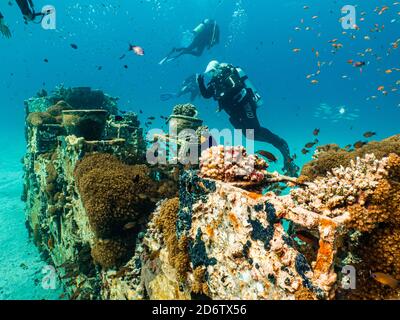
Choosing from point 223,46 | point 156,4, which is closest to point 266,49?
point 223,46

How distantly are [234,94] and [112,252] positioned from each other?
9020 mm

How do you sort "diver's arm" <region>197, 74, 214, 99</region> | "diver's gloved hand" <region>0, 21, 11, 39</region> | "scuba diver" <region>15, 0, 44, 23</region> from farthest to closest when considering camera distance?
"diver's arm" <region>197, 74, 214, 99</region> → "diver's gloved hand" <region>0, 21, 11, 39</region> → "scuba diver" <region>15, 0, 44, 23</region>

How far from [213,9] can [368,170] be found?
287 feet

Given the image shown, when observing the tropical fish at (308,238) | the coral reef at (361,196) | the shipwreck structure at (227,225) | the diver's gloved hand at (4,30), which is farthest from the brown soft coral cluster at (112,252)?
the diver's gloved hand at (4,30)

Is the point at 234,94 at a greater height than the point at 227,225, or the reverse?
the point at 234,94

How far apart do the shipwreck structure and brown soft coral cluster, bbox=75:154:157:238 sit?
1.0 inches

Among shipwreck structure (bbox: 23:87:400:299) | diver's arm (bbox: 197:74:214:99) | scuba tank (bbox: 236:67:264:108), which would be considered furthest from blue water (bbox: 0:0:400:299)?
scuba tank (bbox: 236:67:264:108)

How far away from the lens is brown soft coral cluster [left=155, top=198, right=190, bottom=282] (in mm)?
4625

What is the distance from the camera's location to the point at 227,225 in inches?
152

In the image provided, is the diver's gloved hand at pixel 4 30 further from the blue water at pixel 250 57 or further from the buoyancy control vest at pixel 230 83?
the blue water at pixel 250 57

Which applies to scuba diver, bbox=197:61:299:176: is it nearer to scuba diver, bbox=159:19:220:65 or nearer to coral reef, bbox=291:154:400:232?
coral reef, bbox=291:154:400:232

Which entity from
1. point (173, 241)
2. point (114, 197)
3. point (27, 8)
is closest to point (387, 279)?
point (173, 241)

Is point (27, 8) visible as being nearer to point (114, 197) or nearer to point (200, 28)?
point (114, 197)
